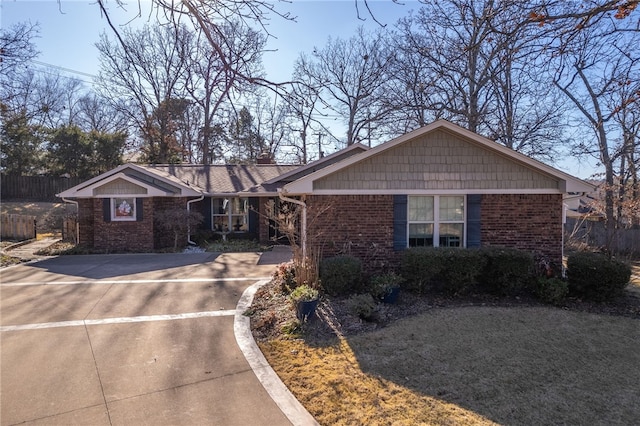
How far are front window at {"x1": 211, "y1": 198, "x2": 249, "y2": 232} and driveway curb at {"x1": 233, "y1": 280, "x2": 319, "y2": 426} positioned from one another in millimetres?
11315

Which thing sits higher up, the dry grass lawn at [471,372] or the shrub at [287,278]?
the shrub at [287,278]

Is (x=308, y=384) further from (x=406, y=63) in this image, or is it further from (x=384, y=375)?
(x=406, y=63)

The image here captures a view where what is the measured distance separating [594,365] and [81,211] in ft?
57.5

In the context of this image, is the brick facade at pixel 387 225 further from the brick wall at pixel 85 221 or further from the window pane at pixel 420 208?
the brick wall at pixel 85 221

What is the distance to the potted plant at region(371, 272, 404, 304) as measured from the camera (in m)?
7.47

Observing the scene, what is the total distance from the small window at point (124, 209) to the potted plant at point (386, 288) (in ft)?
38.8

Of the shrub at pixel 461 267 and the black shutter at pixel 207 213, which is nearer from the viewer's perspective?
the shrub at pixel 461 267

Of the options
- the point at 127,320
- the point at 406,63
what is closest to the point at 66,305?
the point at 127,320

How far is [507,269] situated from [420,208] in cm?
238

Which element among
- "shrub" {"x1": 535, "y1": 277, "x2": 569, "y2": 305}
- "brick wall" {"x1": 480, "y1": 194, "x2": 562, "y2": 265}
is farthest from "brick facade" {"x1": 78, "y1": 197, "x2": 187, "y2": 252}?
"shrub" {"x1": 535, "y1": 277, "x2": 569, "y2": 305}

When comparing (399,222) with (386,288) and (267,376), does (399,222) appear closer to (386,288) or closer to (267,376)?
(386,288)

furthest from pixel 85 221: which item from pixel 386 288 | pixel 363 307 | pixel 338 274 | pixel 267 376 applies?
pixel 267 376

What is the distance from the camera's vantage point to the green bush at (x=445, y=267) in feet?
25.7

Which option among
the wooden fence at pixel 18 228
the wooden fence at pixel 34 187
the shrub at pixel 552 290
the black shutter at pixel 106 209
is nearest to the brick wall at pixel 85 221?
the black shutter at pixel 106 209
